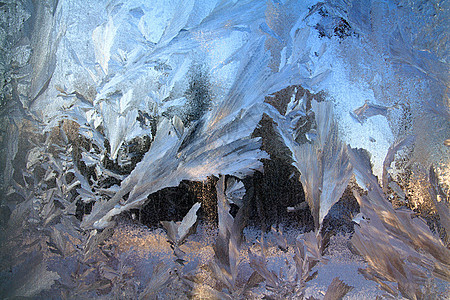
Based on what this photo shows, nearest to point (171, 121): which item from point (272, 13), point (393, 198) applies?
point (272, 13)

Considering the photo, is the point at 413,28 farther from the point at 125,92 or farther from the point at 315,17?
the point at 125,92

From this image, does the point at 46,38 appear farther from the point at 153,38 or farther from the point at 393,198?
the point at 393,198

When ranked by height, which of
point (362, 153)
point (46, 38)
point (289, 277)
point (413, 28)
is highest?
point (46, 38)

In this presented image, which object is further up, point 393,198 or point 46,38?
point 46,38

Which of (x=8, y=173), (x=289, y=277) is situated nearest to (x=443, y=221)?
(x=289, y=277)

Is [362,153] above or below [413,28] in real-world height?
below

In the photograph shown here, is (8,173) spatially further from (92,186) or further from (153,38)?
(153,38)

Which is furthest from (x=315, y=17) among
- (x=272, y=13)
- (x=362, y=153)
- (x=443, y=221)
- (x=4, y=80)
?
(x=4, y=80)
